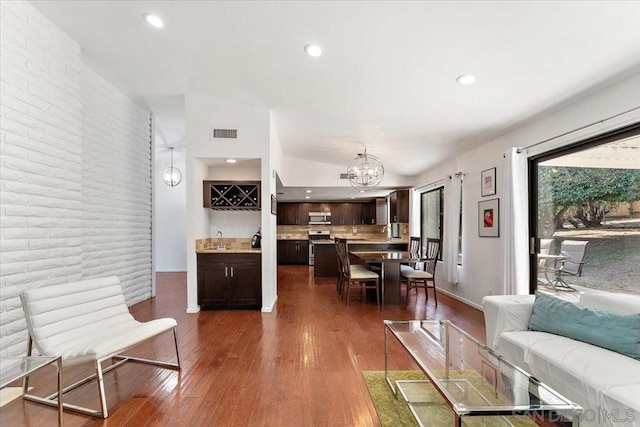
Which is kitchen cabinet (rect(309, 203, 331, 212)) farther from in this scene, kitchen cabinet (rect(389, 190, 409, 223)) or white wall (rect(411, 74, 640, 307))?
white wall (rect(411, 74, 640, 307))

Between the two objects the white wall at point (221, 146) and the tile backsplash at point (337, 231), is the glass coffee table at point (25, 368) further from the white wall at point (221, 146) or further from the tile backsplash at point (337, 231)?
the tile backsplash at point (337, 231)

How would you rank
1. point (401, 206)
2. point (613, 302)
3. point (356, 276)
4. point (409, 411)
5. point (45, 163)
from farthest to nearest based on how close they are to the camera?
point (401, 206) < point (356, 276) < point (45, 163) < point (613, 302) < point (409, 411)

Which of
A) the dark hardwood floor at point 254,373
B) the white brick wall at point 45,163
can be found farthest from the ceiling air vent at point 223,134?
the dark hardwood floor at point 254,373

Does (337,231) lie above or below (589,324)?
above

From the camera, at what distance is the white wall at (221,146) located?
4422mm

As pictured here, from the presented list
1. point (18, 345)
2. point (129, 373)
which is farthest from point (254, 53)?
point (18, 345)

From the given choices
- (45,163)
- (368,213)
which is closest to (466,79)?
(45,163)

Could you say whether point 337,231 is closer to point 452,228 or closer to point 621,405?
point 452,228

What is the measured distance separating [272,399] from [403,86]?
3.10m

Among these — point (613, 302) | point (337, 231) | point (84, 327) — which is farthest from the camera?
point (337, 231)

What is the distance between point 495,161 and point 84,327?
503cm

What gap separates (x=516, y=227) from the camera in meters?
3.59

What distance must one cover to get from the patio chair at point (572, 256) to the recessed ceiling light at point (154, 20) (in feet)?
15.3

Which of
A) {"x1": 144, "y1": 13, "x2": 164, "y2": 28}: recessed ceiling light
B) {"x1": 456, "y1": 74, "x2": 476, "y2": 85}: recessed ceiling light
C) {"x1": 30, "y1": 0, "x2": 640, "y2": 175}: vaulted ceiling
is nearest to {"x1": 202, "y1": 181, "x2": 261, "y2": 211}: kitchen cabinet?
{"x1": 30, "y1": 0, "x2": 640, "y2": 175}: vaulted ceiling
